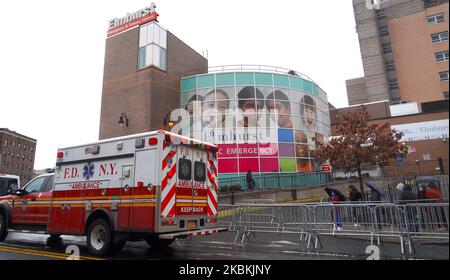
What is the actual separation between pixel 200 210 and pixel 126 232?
1961 millimetres

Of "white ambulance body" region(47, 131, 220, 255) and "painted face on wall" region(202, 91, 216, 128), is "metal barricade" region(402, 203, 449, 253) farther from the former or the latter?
"painted face on wall" region(202, 91, 216, 128)

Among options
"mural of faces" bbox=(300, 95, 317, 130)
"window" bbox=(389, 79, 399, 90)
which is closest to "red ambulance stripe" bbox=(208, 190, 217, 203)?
"mural of faces" bbox=(300, 95, 317, 130)

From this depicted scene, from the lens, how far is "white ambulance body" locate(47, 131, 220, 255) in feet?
23.8

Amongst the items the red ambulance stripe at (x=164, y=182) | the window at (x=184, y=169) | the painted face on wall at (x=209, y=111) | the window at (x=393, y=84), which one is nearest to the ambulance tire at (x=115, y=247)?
the red ambulance stripe at (x=164, y=182)

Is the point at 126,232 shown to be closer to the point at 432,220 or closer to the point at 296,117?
the point at 432,220

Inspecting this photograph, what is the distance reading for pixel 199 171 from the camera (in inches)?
336

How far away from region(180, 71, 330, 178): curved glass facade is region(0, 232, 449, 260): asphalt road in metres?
14.1

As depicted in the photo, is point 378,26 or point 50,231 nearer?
point 50,231

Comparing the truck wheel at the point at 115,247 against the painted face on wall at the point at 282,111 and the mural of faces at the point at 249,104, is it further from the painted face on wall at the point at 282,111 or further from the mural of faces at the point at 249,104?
the painted face on wall at the point at 282,111

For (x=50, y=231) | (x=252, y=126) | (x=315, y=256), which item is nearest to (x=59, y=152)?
(x=50, y=231)

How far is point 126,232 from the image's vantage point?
24.1 ft

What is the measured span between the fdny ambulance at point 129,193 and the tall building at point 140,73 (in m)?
16.4

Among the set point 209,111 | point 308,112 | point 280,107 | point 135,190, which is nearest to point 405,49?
point 308,112

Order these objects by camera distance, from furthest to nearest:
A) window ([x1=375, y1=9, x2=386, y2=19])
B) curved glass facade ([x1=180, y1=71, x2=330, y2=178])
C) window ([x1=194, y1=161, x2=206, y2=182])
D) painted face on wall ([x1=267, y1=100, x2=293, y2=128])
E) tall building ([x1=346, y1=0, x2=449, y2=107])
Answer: window ([x1=375, y1=9, x2=386, y2=19])
tall building ([x1=346, y1=0, x2=449, y2=107])
painted face on wall ([x1=267, y1=100, x2=293, y2=128])
curved glass facade ([x1=180, y1=71, x2=330, y2=178])
window ([x1=194, y1=161, x2=206, y2=182])
